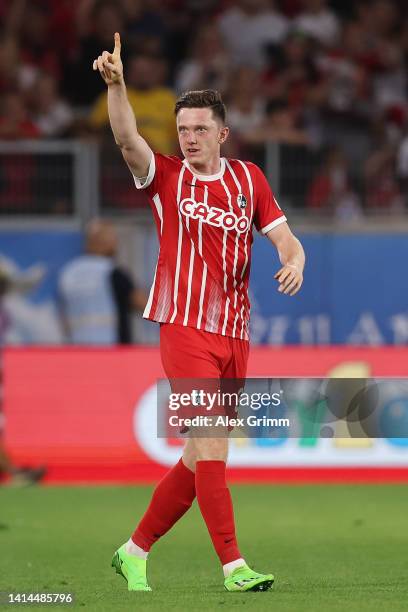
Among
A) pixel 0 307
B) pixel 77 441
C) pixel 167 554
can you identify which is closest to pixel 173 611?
pixel 167 554

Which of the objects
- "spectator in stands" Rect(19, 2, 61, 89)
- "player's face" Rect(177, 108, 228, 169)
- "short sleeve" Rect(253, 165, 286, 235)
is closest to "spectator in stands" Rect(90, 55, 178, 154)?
"spectator in stands" Rect(19, 2, 61, 89)

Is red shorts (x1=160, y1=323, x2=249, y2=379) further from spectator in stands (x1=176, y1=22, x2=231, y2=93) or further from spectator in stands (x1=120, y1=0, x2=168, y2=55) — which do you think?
spectator in stands (x1=120, y1=0, x2=168, y2=55)

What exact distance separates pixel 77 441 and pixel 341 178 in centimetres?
400

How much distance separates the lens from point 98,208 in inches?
605

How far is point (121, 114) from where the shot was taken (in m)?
6.63

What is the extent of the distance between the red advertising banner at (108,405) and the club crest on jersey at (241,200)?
673 centimetres

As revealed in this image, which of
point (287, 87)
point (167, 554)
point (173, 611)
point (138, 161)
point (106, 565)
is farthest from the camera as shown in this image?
point (287, 87)

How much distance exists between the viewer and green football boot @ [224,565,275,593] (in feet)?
22.1

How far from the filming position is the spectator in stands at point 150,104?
15.6m

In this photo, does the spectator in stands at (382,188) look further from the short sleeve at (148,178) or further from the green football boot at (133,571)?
the green football boot at (133,571)

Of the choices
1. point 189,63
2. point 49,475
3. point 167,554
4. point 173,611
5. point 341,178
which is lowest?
point 49,475

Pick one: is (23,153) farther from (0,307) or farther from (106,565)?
(106,565)

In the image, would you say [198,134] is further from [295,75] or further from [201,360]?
[295,75]

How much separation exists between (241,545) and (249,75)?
8.25m
